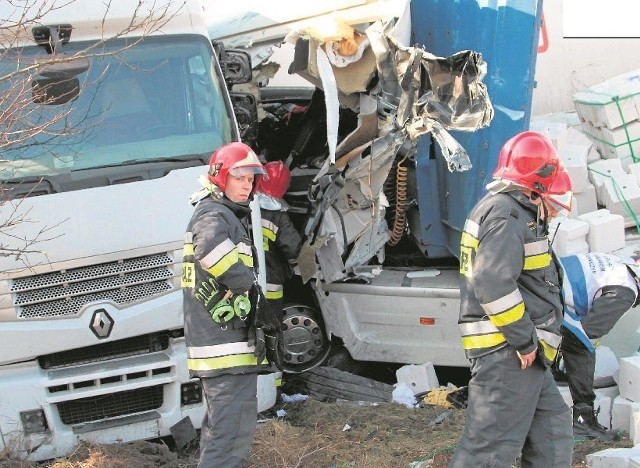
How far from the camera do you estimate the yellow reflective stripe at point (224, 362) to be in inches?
171

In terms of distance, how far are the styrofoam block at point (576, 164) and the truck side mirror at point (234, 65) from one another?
10.2ft

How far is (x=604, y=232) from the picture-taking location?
689 centimetres

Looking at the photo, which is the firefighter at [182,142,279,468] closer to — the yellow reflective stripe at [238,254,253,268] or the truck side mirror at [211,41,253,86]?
the yellow reflective stripe at [238,254,253,268]

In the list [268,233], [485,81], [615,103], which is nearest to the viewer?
[485,81]

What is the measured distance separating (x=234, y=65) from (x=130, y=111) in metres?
0.87

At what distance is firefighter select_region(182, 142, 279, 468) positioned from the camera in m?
4.27

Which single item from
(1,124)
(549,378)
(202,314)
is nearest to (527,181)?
(549,378)

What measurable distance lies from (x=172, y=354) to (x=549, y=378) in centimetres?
211

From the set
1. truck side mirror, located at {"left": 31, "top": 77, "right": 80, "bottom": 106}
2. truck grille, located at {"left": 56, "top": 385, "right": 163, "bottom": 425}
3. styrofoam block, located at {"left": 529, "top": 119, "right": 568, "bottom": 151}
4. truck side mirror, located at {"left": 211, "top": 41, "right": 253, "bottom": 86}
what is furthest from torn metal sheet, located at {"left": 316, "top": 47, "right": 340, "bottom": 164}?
styrofoam block, located at {"left": 529, "top": 119, "right": 568, "bottom": 151}

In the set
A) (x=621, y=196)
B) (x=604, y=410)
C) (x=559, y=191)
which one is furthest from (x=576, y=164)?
(x=559, y=191)

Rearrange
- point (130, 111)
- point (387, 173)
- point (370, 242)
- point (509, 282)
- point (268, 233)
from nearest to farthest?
point (509, 282) < point (130, 111) < point (387, 173) < point (268, 233) < point (370, 242)

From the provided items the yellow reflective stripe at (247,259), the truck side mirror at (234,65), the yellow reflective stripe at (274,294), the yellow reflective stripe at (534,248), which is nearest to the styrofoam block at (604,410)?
the yellow reflective stripe at (534,248)

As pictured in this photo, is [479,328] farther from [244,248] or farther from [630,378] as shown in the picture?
[630,378]

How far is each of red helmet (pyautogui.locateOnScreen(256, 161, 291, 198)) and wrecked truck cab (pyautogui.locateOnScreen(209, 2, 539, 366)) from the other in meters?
0.25
